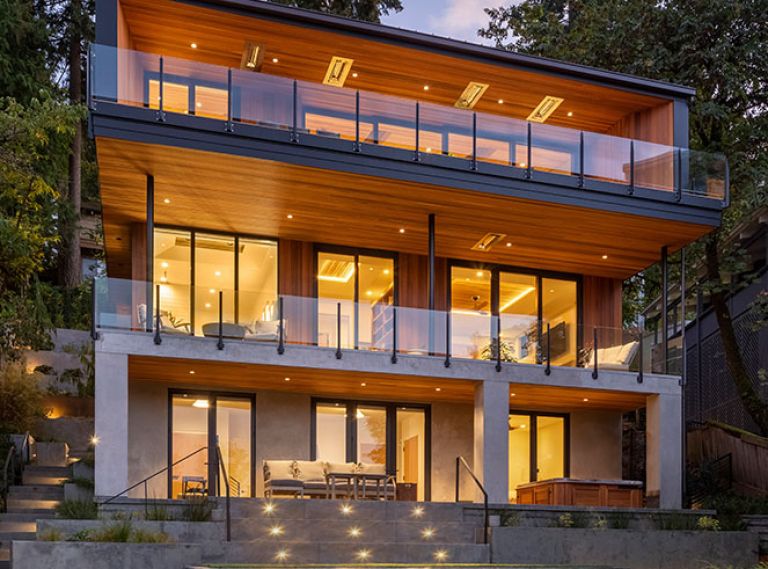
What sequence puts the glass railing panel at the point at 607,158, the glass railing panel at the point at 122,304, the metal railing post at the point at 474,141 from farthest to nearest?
the glass railing panel at the point at 607,158 → the metal railing post at the point at 474,141 → the glass railing panel at the point at 122,304

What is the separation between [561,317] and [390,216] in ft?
16.8

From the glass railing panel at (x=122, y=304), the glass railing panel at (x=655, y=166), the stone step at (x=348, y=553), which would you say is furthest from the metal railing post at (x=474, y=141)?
the stone step at (x=348, y=553)

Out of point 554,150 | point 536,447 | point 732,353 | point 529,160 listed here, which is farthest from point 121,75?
point 732,353

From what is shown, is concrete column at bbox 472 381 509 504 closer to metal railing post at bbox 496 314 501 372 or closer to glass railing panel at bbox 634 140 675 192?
metal railing post at bbox 496 314 501 372

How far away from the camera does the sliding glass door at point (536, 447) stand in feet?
70.3

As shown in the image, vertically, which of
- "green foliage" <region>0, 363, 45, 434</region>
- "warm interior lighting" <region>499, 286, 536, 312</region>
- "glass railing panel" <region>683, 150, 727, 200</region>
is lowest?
"green foliage" <region>0, 363, 45, 434</region>

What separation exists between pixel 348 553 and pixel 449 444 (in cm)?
669

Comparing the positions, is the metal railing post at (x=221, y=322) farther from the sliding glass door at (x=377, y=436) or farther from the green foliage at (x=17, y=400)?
the green foliage at (x=17, y=400)

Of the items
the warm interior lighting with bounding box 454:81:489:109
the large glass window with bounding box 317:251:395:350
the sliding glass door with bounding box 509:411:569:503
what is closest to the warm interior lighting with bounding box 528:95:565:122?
the warm interior lighting with bounding box 454:81:489:109

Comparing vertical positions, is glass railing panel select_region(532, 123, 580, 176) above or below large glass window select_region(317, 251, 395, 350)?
above

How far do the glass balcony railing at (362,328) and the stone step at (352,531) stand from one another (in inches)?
131

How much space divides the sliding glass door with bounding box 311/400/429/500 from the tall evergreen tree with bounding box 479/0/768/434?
23.9 feet

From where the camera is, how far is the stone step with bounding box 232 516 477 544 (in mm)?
14789

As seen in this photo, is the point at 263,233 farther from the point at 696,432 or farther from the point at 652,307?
the point at 652,307
